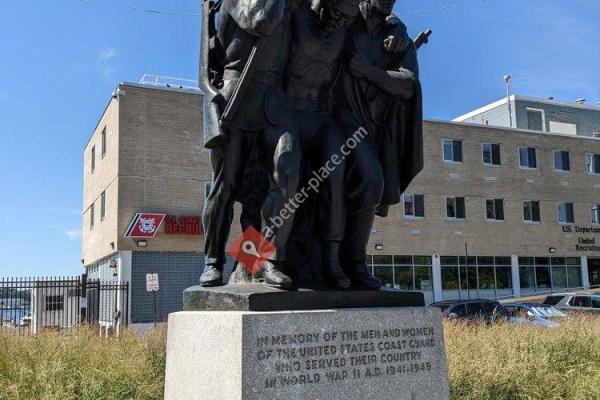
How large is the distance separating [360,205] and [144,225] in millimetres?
24619

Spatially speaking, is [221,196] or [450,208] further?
[450,208]

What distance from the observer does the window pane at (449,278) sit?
36.9m

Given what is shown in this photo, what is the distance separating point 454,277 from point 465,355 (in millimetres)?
29433

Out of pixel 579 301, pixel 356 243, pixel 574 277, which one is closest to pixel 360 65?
pixel 356 243

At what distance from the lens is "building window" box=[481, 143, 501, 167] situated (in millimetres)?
38938

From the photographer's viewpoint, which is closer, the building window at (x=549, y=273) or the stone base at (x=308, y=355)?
the stone base at (x=308, y=355)

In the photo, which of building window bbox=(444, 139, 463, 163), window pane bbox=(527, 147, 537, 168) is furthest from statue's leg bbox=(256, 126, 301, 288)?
window pane bbox=(527, 147, 537, 168)

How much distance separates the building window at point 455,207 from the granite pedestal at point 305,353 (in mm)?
33174

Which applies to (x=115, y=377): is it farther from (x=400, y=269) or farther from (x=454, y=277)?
(x=454, y=277)

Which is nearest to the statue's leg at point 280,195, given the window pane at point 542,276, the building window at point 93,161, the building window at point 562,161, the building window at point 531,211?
the building window at point 93,161

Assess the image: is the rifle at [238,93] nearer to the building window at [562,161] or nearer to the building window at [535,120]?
the building window at [562,161]

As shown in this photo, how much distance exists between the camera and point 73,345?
895 cm

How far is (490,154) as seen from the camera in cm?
3916

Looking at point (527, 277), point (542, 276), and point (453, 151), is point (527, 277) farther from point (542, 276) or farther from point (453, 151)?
point (453, 151)
